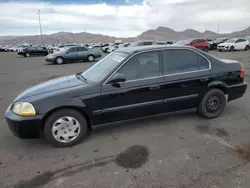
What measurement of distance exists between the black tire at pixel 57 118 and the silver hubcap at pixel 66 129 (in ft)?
0.14

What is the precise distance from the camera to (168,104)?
3812 mm

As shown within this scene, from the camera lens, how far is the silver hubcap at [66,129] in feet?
10.5

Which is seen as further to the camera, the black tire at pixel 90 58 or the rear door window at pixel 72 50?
the black tire at pixel 90 58

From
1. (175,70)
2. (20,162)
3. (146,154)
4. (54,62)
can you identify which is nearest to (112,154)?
(146,154)

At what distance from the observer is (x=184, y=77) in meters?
3.83

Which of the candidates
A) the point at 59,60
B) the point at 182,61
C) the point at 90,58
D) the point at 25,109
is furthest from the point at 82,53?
the point at 25,109

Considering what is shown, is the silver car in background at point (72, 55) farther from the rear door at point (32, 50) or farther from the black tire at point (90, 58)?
the rear door at point (32, 50)

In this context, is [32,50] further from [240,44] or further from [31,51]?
[240,44]

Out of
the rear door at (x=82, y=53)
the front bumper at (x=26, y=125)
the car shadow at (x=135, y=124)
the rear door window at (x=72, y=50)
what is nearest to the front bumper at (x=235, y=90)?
the car shadow at (x=135, y=124)

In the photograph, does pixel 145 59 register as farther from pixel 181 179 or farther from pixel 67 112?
pixel 181 179

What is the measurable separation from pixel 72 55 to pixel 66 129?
14.2 metres

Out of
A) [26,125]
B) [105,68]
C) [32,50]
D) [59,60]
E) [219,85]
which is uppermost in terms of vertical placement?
[32,50]

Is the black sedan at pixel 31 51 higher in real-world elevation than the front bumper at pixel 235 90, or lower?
higher

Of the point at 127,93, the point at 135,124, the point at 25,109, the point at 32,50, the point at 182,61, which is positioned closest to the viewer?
the point at 25,109
